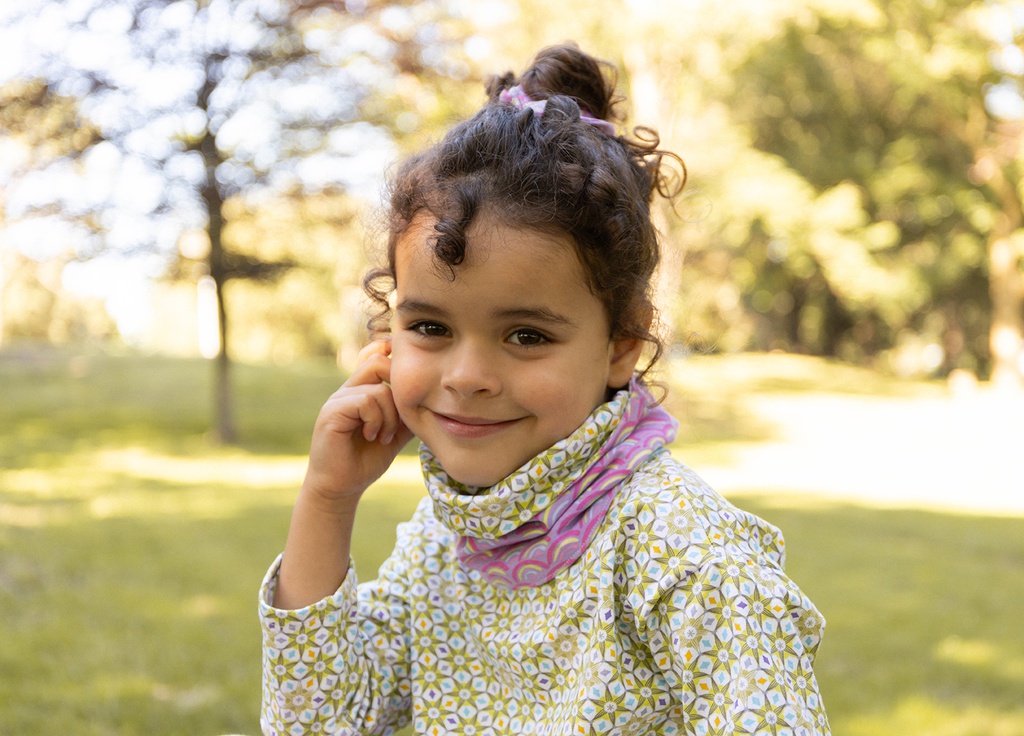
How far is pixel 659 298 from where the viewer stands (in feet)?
6.50

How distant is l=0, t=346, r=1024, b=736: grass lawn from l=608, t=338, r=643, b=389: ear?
94 cm

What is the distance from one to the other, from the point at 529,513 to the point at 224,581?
154 inches

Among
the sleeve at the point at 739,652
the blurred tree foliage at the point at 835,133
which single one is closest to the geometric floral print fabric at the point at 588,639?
A: the sleeve at the point at 739,652

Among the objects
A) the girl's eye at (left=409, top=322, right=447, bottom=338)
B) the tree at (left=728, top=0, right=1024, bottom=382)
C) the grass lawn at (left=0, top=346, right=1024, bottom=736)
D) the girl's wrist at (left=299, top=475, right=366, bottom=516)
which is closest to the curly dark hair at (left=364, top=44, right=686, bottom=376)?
the girl's eye at (left=409, top=322, right=447, bottom=338)

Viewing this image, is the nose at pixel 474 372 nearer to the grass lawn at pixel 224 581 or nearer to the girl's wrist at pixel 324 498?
the girl's wrist at pixel 324 498

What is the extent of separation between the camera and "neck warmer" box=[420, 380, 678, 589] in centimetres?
157

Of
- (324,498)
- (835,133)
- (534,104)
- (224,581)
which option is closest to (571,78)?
(534,104)

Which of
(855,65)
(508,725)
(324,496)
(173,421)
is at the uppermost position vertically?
(855,65)

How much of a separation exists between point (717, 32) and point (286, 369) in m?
9.79

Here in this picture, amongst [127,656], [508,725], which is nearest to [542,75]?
[508,725]

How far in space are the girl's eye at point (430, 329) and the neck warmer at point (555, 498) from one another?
0.82 feet

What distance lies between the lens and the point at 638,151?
186 centimetres

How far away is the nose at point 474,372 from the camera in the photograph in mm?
1544

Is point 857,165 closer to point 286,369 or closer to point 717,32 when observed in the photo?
point 717,32
